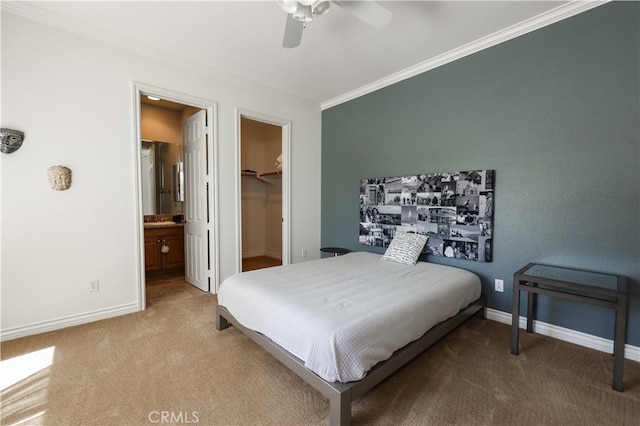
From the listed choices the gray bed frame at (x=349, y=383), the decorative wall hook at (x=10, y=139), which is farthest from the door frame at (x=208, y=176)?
the gray bed frame at (x=349, y=383)

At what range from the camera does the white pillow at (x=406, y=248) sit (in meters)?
2.92

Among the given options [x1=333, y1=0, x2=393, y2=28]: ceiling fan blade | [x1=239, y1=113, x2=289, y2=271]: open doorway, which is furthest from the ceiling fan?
[x1=239, y1=113, x2=289, y2=271]: open doorway

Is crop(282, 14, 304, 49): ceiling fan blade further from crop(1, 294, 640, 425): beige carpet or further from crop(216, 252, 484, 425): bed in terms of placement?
crop(1, 294, 640, 425): beige carpet

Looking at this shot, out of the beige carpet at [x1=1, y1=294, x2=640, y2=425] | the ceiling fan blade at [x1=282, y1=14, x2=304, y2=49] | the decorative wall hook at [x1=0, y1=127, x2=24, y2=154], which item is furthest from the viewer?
the decorative wall hook at [x1=0, y1=127, x2=24, y2=154]

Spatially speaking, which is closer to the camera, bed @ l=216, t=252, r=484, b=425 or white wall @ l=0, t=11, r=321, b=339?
bed @ l=216, t=252, r=484, b=425

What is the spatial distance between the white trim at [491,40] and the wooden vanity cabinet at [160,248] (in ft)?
11.4

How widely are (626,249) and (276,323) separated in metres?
2.60

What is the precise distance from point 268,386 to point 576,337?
2.48 m

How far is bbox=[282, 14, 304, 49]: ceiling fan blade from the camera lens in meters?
1.99

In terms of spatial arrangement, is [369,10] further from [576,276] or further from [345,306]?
[576,276]

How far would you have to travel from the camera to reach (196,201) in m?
3.65

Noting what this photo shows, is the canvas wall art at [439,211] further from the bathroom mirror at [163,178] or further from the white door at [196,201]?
the bathroom mirror at [163,178]

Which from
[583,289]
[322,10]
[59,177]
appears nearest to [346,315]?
[583,289]

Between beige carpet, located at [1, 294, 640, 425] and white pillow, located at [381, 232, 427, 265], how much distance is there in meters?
0.84
